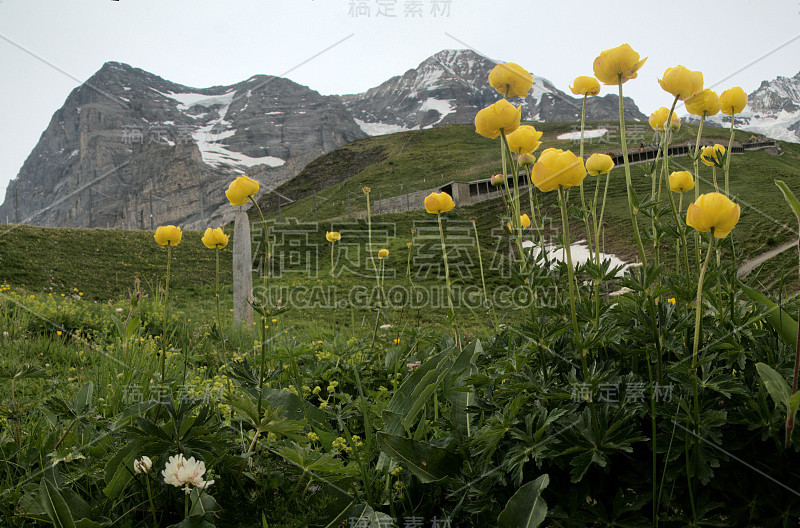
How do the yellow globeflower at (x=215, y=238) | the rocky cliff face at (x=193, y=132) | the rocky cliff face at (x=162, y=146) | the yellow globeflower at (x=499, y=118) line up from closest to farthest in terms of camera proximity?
the yellow globeflower at (x=499, y=118)
the yellow globeflower at (x=215, y=238)
the rocky cliff face at (x=162, y=146)
the rocky cliff face at (x=193, y=132)

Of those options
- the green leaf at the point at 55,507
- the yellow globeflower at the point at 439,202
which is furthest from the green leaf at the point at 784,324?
the green leaf at the point at 55,507

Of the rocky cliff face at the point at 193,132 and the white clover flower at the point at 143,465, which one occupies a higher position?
the rocky cliff face at the point at 193,132

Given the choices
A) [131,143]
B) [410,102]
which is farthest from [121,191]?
[410,102]

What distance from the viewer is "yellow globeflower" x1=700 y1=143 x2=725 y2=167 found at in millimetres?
1234

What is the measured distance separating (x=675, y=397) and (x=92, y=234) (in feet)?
47.3

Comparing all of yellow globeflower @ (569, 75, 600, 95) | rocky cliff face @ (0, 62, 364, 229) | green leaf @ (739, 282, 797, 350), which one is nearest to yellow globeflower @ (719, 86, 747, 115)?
yellow globeflower @ (569, 75, 600, 95)

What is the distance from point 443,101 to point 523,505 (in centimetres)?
16187

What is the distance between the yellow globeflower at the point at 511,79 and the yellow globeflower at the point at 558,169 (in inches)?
19.0

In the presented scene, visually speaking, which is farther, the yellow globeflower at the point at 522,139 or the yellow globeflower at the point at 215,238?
the yellow globeflower at the point at 215,238

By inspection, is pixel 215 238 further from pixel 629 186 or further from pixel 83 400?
pixel 629 186

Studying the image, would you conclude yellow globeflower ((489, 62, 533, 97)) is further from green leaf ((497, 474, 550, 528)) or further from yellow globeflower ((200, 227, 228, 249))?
yellow globeflower ((200, 227, 228, 249))

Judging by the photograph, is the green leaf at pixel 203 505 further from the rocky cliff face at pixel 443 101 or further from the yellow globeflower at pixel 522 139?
the rocky cliff face at pixel 443 101

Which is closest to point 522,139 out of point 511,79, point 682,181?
point 511,79

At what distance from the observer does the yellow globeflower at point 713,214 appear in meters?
0.77
